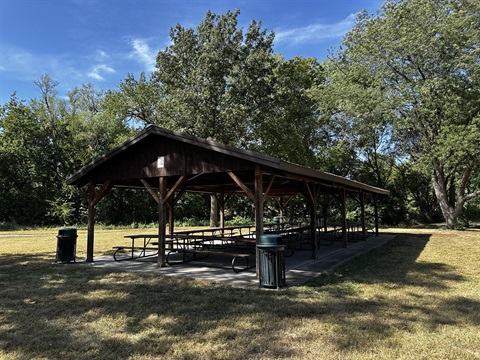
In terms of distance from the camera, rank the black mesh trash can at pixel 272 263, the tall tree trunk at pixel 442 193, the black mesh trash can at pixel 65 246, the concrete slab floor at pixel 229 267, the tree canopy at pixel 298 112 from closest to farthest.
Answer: the black mesh trash can at pixel 272 263, the concrete slab floor at pixel 229 267, the black mesh trash can at pixel 65 246, the tree canopy at pixel 298 112, the tall tree trunk at pixel 442 193

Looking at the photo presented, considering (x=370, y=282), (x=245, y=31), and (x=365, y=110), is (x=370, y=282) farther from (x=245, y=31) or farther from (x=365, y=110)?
(x=245, y=31)

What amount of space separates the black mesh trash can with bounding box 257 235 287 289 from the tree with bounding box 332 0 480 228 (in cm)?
1474

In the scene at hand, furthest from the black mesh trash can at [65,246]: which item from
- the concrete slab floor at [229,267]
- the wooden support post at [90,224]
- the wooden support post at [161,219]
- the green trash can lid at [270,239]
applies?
the green trash can lid at [270,239]

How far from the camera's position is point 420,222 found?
26781 millimetres

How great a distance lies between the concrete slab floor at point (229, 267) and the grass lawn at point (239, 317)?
0.44m

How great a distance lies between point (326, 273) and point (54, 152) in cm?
2622

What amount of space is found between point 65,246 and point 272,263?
19.5 feet

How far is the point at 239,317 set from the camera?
4422 mm

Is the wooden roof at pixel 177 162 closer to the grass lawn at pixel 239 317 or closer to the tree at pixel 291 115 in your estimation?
the grass lawn at pixel 239 317

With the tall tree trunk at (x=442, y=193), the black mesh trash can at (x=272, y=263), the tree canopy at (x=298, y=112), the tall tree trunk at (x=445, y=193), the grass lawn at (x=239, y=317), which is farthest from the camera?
the tall tree trunk at (x=442, y=193)

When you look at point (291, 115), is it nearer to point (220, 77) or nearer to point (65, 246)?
point (220, 77)

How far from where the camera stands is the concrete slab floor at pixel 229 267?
22.2 feet

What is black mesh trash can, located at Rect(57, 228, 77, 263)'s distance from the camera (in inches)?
349

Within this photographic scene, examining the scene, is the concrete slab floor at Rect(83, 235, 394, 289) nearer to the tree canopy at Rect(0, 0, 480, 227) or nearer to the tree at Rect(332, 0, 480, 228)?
the tree at Rect(332, 0, 480, 228)
